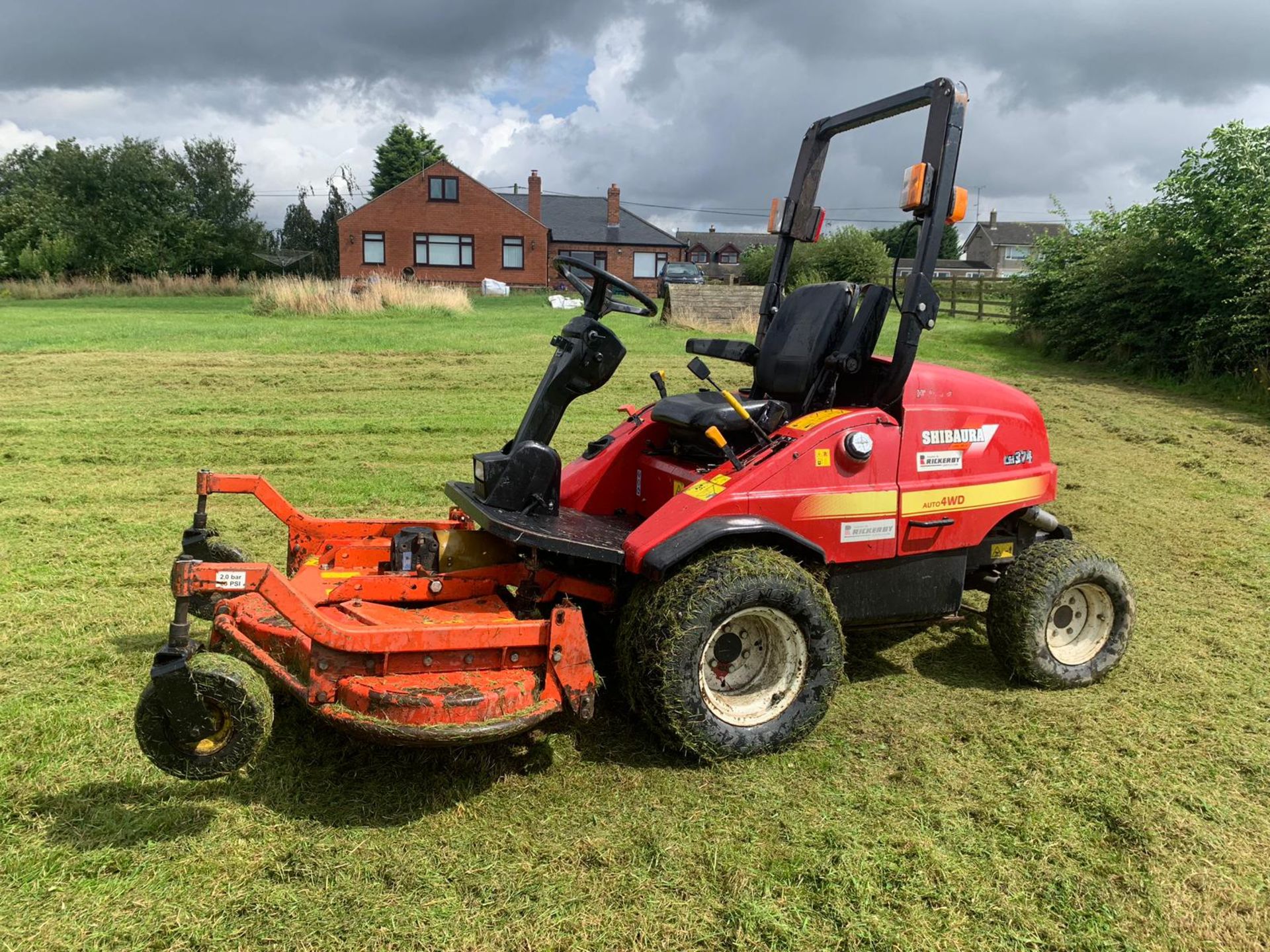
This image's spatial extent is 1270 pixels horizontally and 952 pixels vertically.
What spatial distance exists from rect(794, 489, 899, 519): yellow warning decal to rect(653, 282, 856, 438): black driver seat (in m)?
0.40

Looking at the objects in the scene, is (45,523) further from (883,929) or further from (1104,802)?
(1104,802)

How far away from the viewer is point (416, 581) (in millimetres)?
3732

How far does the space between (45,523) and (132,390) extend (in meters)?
5.75

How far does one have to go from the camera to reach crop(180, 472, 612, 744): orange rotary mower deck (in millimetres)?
3049

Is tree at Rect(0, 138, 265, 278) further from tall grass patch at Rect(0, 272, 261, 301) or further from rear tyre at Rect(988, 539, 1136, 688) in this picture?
rear tyre at Rect(988, 539, 1136, 688)

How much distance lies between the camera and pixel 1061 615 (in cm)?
446

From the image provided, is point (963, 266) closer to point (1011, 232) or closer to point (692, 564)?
point (1011, 232)

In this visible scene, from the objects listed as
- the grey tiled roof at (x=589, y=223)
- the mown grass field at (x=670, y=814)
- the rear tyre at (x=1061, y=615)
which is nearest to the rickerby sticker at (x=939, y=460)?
the rear tyre at (x=1061, y=615)

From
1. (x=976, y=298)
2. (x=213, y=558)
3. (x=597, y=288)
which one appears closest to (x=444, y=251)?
(x=976, y=298)

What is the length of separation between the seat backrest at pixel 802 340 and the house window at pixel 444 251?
41315mm

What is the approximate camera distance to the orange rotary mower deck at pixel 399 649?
3049mm

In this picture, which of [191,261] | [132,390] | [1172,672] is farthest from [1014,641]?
[191,261]

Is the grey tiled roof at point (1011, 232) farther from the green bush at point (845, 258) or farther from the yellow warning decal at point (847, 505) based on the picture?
the yellow warning decal at point (847, 505)

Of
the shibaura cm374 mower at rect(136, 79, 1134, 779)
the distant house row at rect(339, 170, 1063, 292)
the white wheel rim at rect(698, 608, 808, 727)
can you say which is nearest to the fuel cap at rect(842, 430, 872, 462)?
the shibaura cm374 mower at rect(136, 79, 1134, 779)
